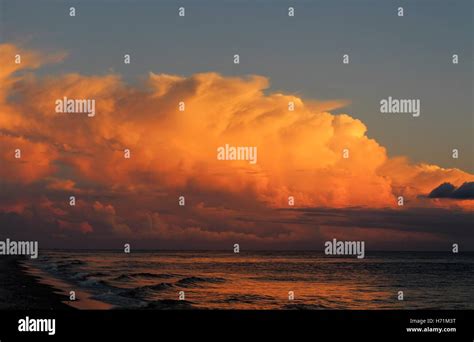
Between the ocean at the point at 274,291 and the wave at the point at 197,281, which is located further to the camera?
the wave at the point at 197,281

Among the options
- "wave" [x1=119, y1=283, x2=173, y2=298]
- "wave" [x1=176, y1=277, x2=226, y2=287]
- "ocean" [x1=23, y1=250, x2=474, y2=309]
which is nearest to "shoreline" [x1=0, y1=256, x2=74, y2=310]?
"ocean" [x1=23, y1=250, x2=474, y2=309]

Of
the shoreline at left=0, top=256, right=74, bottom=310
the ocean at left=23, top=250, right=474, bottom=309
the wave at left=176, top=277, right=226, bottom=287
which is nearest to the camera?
the shoreline at left=0, top=256, right=74, bottom=310

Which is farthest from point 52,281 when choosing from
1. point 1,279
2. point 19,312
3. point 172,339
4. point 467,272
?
point 467,272

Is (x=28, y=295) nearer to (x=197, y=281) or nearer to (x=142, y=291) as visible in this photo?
(x=142, y=291)

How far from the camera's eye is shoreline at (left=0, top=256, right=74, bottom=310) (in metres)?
34.4

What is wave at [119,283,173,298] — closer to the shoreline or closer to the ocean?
the ocean

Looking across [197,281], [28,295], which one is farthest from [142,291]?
[197,281]

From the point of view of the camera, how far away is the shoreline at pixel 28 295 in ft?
113

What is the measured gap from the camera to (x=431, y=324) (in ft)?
89.8

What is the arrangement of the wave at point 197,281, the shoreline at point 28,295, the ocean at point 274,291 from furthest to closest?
the wave at point 197,281, the ocean at point 274,291, the shoreline at point 28,295

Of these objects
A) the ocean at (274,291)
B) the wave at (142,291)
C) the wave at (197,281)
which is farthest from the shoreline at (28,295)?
the wave at (197,281)

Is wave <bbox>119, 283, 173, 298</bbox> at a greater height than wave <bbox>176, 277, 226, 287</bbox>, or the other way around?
wave <bbox>176, 277, 226, 287</bbox>

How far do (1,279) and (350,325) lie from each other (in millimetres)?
31207

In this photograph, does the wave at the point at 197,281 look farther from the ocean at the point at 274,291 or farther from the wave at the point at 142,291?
the wave at the point at 142,291
